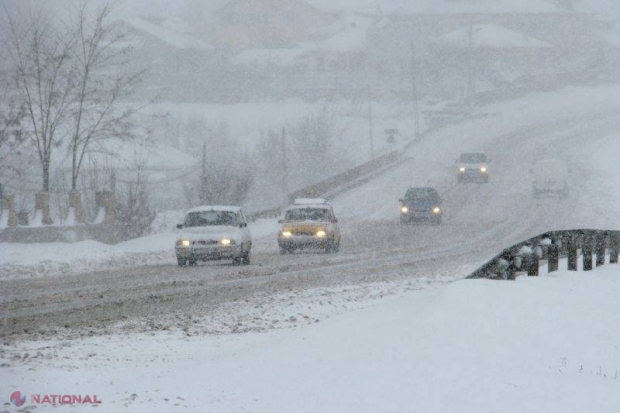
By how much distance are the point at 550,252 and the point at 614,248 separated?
186 inches

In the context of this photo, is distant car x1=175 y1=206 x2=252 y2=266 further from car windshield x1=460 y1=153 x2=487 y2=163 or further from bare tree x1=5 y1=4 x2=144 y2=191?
car windshield x1=460 y1=153 x2=487 y2=163

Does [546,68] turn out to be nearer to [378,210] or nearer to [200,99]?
[200,99]

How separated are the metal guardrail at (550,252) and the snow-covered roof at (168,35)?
344ft

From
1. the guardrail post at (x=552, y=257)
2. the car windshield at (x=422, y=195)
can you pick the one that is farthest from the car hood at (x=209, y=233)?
the car windshield at (x=422, y=195)

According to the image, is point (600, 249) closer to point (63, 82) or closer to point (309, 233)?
point (309, 233)

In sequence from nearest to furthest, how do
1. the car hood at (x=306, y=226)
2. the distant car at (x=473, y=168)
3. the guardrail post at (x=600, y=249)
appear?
the guardrail post at (x=600, y=249) < the car hood at (x=306, y=226) < the distant car at (x=473, y=168)

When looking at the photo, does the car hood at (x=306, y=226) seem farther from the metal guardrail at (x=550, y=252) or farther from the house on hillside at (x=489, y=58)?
the house on hillside at (x=489, y=58)

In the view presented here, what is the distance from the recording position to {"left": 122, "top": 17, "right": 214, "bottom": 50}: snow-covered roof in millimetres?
124312

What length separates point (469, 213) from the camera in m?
53.6

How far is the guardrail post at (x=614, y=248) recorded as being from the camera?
2269 centimetres

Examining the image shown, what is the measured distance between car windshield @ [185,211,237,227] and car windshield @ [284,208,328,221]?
5.48m

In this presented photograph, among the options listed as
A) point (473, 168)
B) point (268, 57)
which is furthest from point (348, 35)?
point (473, 168)

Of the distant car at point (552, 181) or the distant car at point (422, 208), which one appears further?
the distant car at point (552, 181)

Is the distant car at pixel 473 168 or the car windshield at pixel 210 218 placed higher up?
the distant car at pixel 473 168
